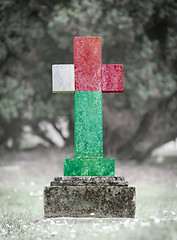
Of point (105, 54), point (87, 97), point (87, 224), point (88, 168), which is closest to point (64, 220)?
point (87, 224)

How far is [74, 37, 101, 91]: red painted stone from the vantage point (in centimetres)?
472

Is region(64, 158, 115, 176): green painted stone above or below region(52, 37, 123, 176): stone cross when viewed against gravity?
below

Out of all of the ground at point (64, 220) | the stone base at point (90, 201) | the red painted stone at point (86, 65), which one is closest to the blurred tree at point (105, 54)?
the ground at point (64, 220)

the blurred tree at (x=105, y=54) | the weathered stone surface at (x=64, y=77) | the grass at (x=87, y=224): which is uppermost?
the blurred tree at (x=105, y=54)

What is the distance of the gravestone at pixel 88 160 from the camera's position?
4281 millimetres

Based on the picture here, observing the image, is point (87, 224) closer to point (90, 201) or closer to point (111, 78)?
point (90, 201)

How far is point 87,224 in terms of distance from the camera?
397 centimetres

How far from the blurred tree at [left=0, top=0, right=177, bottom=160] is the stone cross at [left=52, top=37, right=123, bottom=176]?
4626 millimetres

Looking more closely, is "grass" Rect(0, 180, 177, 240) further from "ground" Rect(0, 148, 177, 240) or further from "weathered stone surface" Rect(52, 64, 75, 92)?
"weathered stone surface" Rect(52, 64, 75, 92)

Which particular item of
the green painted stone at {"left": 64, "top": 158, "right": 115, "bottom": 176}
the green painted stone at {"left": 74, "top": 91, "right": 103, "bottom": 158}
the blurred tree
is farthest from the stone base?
the blurred tree

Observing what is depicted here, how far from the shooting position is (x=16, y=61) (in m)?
10.4

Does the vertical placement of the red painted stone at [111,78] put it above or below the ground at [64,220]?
above

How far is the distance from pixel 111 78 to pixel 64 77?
0.65m

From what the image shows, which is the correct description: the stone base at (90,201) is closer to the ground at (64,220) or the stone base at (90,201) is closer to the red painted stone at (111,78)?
the ground at (64,220)
